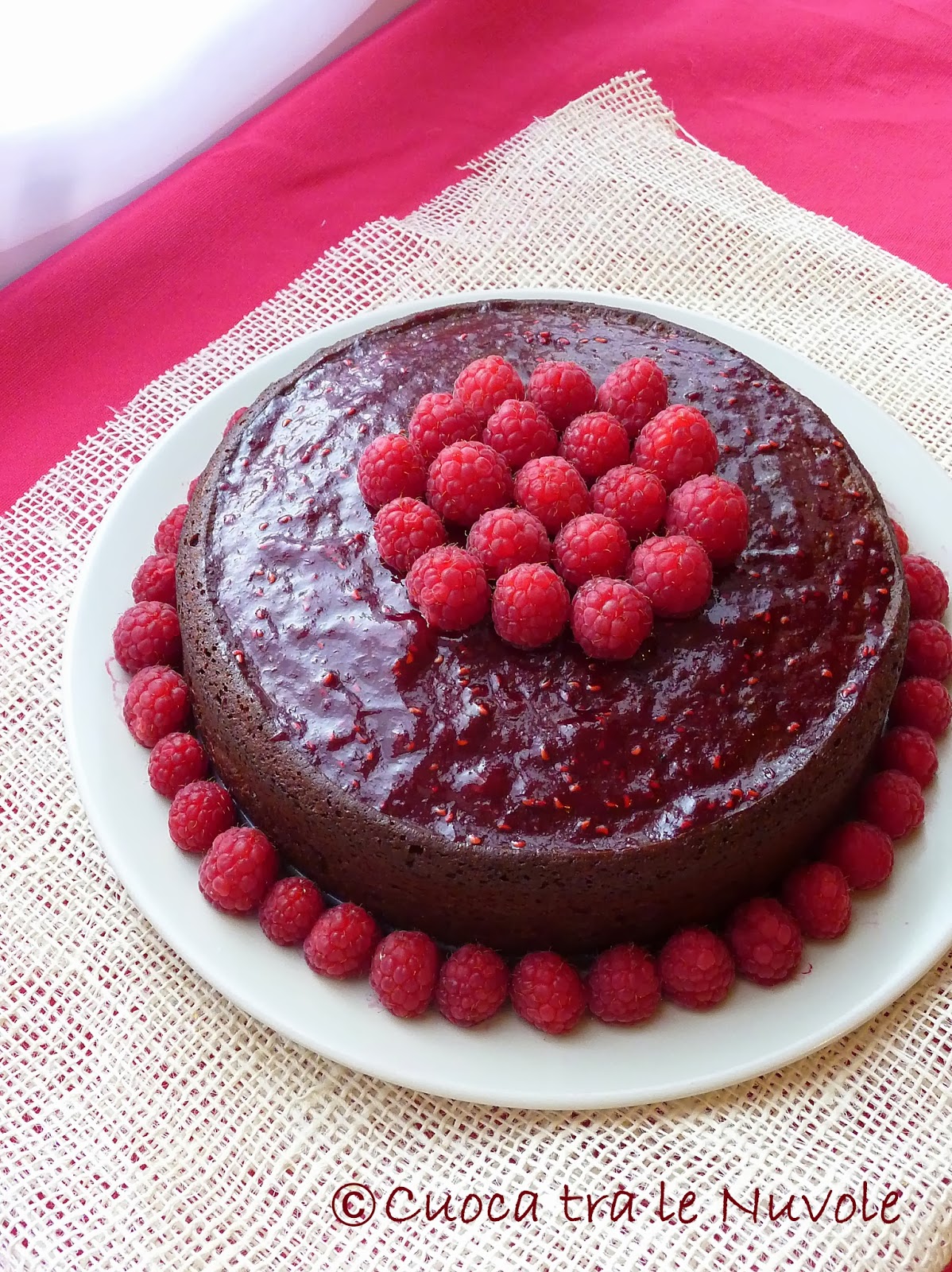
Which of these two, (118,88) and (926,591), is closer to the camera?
(926,591)

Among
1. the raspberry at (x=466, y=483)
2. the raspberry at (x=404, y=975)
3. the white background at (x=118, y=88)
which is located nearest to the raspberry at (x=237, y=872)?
the raspberry at (x=404, y=975)

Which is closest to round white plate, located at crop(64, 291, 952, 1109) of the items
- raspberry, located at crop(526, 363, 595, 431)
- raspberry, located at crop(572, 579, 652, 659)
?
raspberry, located at crop(572, 579, 652, 659)

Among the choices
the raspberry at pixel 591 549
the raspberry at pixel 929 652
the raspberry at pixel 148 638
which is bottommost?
the raspberry at pixel 929 652

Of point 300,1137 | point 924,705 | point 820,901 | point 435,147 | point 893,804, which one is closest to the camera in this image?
point 300,1137

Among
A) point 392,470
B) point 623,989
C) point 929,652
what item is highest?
point 392,470

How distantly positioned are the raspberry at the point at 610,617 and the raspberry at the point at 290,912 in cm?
57

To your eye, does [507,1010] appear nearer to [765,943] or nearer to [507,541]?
[765,943]

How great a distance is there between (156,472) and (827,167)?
1.95m

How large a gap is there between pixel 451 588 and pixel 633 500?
0.32 metres

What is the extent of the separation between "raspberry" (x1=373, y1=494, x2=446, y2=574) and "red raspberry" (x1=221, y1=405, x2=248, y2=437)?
52 cm

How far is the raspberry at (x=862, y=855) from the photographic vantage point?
1920 mm

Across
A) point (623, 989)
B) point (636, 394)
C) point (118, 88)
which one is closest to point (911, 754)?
point (623, 989)

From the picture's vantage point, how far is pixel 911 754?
80.1 inches

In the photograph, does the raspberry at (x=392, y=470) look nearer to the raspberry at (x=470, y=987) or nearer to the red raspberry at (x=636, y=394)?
the red raspberry at (x=636, y=394)
